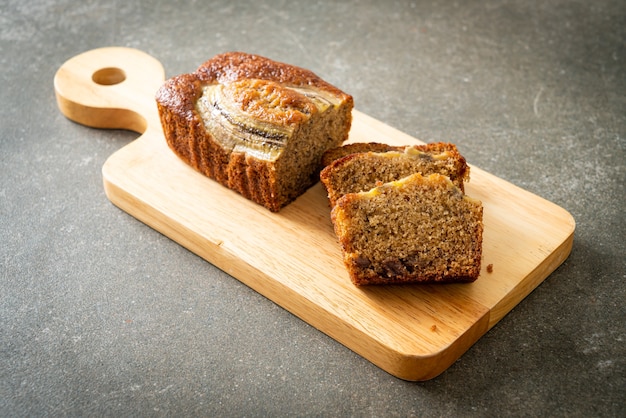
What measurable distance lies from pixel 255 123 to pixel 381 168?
74 centimetres

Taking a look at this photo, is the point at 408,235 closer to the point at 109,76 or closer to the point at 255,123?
the point at 255,123

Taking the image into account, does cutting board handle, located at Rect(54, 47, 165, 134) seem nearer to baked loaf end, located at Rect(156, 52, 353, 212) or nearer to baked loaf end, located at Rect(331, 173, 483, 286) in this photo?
baked loaf end, located at Rect(156, 52, 353, 212)

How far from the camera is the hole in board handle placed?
5836 mm

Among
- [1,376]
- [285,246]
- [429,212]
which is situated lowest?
[1,376]

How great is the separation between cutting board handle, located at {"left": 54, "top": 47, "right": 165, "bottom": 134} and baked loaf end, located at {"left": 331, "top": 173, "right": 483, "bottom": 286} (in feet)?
5.95

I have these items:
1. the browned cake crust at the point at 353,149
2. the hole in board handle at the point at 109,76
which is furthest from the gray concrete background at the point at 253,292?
the browned cake crust at the point at 353,149

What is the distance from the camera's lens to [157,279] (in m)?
4.50

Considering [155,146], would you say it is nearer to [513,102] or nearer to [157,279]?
[157,279]

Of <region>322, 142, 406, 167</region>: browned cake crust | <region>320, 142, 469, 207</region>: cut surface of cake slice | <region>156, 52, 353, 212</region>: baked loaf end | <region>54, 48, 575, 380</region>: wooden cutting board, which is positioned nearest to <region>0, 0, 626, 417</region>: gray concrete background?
<region>54, 48, 575, 380</region>: wooden cutting board

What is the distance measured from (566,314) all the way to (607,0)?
3.68 metres

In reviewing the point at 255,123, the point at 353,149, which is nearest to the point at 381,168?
the point at 353,149

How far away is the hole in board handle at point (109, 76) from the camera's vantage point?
584cm

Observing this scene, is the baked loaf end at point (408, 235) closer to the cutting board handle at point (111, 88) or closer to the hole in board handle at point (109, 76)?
the cutting board handle at point (111, 88)

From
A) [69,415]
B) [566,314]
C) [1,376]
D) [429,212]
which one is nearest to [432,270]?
[429,212]
